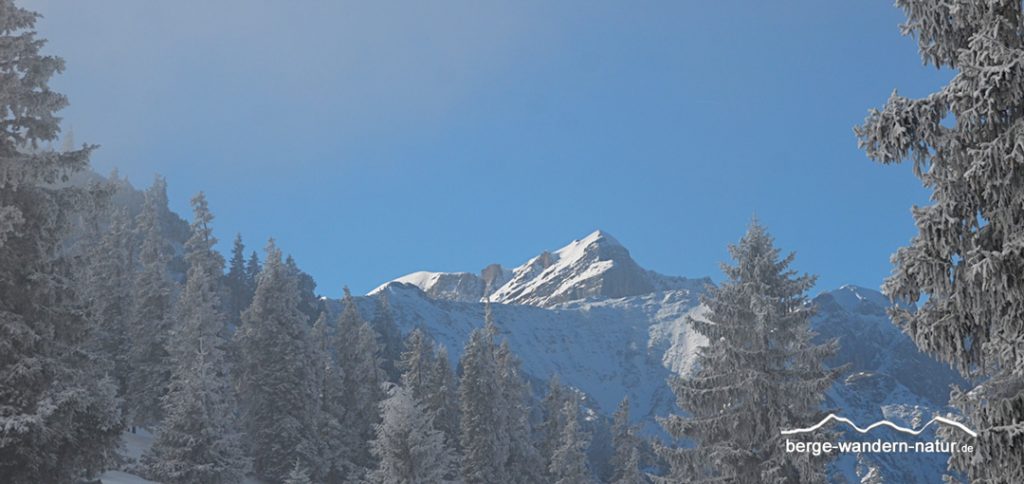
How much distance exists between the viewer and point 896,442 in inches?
583

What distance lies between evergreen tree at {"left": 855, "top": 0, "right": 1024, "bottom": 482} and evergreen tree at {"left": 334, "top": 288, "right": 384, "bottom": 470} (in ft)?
152

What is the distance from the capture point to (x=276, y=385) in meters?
48.6

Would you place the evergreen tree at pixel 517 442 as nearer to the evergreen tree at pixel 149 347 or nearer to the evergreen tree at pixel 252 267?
the evergreen tree at pixel 149 347

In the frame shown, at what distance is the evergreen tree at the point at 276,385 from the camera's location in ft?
157

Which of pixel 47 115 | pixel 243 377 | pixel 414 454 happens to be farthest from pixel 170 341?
pixel 47 115

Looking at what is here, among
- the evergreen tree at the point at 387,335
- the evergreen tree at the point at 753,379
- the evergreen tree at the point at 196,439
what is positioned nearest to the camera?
the evergreen tree at the point at 753,379

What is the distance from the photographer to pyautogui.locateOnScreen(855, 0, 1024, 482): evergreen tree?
833cm

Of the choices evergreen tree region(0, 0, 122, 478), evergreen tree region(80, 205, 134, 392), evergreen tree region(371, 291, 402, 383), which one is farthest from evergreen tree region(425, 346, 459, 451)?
evergreen tree region(0, 0, 122, 478)

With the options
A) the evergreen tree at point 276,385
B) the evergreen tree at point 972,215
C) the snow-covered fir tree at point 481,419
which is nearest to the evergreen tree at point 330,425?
the evergreen tree at point 276,385

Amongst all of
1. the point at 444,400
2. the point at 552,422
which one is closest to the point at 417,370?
the point at 444,400

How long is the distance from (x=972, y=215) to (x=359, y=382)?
5077 cm

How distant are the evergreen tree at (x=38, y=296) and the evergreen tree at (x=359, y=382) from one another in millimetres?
35452

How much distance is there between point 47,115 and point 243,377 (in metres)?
34.3

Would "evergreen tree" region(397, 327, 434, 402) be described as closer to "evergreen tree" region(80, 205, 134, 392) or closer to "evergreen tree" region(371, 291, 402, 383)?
"evergreen tree" region(80, 205, 134, 392)
